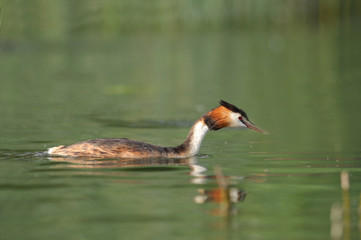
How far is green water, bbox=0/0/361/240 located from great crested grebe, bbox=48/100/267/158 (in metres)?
0.17

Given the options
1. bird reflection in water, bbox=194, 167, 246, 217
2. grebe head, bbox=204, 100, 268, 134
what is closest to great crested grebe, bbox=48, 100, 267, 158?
grebe head, bbox=204, 100, 268, 134

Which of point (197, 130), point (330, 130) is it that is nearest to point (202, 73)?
point (330, 130)

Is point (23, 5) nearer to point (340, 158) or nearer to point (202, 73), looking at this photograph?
point (202, 73)

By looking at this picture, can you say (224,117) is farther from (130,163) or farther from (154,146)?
(130,163)

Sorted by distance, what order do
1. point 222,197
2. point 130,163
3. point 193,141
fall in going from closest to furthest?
point 222,197 < point 130,163 < point 193,141

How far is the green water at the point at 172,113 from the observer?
6762mm

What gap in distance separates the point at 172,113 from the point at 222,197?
895cm

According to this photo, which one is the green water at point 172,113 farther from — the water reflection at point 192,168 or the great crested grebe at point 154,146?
the great crested grebe at point 154,146

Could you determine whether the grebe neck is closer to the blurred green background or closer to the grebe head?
the grebe head

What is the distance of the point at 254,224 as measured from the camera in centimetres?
641

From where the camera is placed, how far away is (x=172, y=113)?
52.7 feet

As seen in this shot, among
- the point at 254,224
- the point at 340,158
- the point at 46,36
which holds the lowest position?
the point at 254,224

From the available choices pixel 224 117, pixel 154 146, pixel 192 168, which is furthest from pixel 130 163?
pixel 224 117

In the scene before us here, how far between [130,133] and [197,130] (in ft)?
10.3
